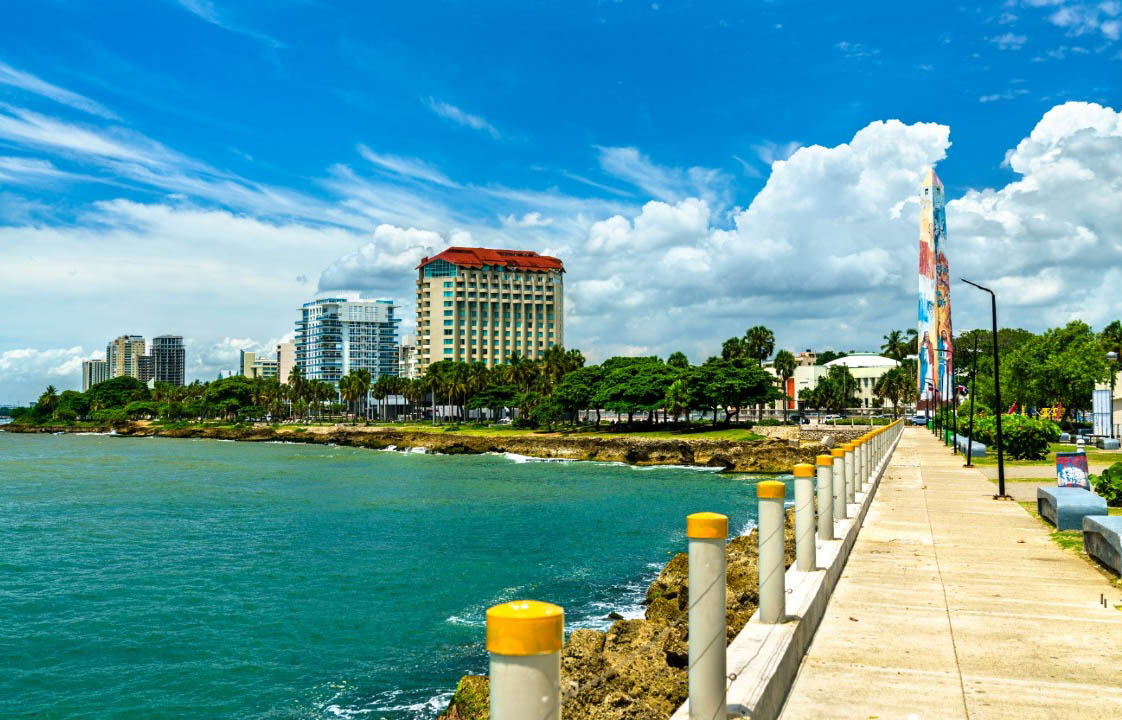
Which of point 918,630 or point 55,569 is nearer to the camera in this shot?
point 918,630

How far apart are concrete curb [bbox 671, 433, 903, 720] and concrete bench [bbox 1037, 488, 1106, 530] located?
23.9 feet

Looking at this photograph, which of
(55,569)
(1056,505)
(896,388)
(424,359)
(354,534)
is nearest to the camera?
(1056,505)

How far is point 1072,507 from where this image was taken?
15078 mm

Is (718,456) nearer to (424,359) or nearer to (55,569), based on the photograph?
(55,569)

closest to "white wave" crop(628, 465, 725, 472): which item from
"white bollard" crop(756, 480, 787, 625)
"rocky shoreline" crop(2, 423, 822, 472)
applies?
"rocky shoreline" crop(2, 423, 822, 472)

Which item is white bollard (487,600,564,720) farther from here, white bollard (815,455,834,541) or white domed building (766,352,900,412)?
white domed building (766,352,900,412)

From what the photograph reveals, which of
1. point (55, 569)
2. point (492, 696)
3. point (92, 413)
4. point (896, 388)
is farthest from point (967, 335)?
point (92, 413)

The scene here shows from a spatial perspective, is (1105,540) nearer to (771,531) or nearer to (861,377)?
(771,531)

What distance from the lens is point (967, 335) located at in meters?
151

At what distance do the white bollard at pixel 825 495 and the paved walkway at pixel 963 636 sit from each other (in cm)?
59

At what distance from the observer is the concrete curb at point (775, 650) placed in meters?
5.53

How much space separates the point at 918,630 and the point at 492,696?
683 cm

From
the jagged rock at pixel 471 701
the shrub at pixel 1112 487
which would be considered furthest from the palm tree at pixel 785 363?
the jagged rock at pixel 471 701

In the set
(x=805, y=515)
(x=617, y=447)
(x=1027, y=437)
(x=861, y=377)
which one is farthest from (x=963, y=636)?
(x=861, y=377)
